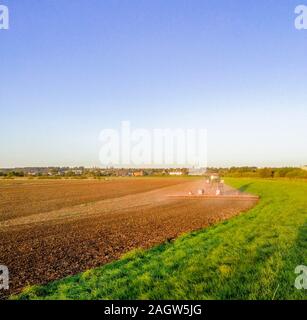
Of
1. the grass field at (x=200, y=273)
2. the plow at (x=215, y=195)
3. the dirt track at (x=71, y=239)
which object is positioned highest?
the grass field at (x=200, y=273)

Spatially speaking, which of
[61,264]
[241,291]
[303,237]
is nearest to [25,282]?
[61,264]

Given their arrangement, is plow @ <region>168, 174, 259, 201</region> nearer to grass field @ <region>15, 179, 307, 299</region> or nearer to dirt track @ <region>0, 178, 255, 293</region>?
dirt track @ <region>0, 178, 255, 293</region>

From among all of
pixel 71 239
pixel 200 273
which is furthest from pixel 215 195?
pixel 200 273

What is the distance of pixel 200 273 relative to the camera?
8148mm

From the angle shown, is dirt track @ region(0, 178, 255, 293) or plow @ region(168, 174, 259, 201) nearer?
dirt track @ region(0, 178, 255, 293)

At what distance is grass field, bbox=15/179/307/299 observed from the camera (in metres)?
6.76

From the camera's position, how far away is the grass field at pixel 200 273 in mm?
6758

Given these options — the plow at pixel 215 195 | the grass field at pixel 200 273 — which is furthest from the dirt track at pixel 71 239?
the plow at pixel 215 195

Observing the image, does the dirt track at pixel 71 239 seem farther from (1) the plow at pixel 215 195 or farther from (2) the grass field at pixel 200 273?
(1) the plow at pixel 215 195

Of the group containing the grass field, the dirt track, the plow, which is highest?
the grass field

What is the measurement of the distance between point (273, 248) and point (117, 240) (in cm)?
675

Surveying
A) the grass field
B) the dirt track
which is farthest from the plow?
the grass field

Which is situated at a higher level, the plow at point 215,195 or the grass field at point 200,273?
the grass field at point 200,273
